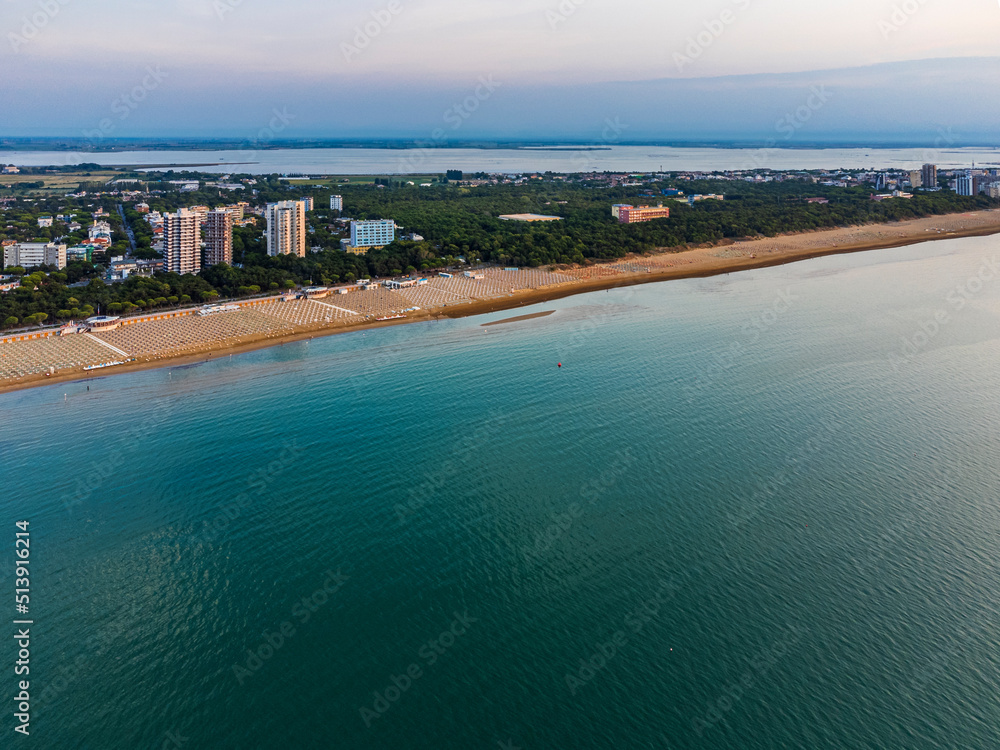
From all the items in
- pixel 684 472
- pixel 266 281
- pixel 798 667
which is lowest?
pixel 798 667

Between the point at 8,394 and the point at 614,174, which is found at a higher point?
the point at 614,174

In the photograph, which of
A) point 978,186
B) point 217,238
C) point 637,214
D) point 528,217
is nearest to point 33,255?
point 217,238

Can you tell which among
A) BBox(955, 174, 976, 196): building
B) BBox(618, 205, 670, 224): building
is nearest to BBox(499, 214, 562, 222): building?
BBox(618, 205, 670, 224): building

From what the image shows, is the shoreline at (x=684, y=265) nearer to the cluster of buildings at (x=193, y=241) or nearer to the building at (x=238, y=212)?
the cluster of buildings at (x=193, y=241)

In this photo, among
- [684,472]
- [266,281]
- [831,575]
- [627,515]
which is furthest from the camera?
[266,281]

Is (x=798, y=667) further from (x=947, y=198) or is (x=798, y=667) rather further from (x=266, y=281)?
(x=947, y=198)

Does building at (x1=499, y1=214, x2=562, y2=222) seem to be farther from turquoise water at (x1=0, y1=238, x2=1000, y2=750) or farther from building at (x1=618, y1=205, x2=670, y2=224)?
turquoise water at (x1=0, y1=238, x2=1000, y2=750)

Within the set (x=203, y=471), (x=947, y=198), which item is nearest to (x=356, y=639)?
(x=203, y=471)
